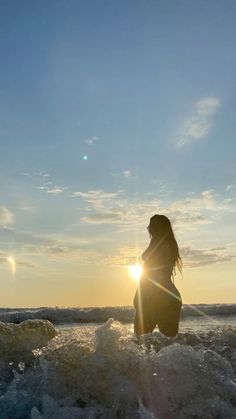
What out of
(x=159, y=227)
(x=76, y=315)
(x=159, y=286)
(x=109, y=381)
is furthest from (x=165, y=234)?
(x=76, y=315)

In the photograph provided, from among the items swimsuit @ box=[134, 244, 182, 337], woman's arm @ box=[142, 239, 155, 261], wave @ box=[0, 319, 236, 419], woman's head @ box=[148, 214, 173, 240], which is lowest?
wave @ box=[0, 319, 236, 419]

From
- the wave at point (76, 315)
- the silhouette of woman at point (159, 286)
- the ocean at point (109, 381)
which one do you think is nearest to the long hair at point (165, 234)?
the silhouette of woman at point (159, 286)

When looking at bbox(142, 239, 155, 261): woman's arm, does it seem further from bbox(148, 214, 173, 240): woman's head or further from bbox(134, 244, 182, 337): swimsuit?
bbox(148, 214, 173, 240): woman's head

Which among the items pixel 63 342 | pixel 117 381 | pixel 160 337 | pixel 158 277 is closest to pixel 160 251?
pixel 158 277

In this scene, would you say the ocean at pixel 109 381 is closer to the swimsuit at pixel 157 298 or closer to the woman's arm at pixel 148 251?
the swimsuit at pixel 157 298

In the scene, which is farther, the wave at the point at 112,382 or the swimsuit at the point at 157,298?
the swimsuit at the point at 157,298

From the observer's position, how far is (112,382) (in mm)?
4547

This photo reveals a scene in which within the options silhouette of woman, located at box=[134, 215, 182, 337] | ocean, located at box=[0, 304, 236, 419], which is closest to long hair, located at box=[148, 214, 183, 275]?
silhouette of woman, located at box=[134, 215, 182, 337]

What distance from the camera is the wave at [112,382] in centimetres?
417

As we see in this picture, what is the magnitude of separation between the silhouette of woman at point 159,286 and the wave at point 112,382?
375 centimetres

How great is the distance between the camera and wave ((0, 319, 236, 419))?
4172 mm

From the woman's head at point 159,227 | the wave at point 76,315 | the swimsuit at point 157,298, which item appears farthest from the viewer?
the wave at point 76,315

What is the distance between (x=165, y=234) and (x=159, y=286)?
0.94 m

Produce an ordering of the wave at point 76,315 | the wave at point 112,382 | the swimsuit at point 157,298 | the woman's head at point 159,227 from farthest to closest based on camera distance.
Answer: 1. the wave at point 76,315
2. the woman's head at point 159,227
3. the swimsuit at point 157,298
4. the wave at point 112,382
